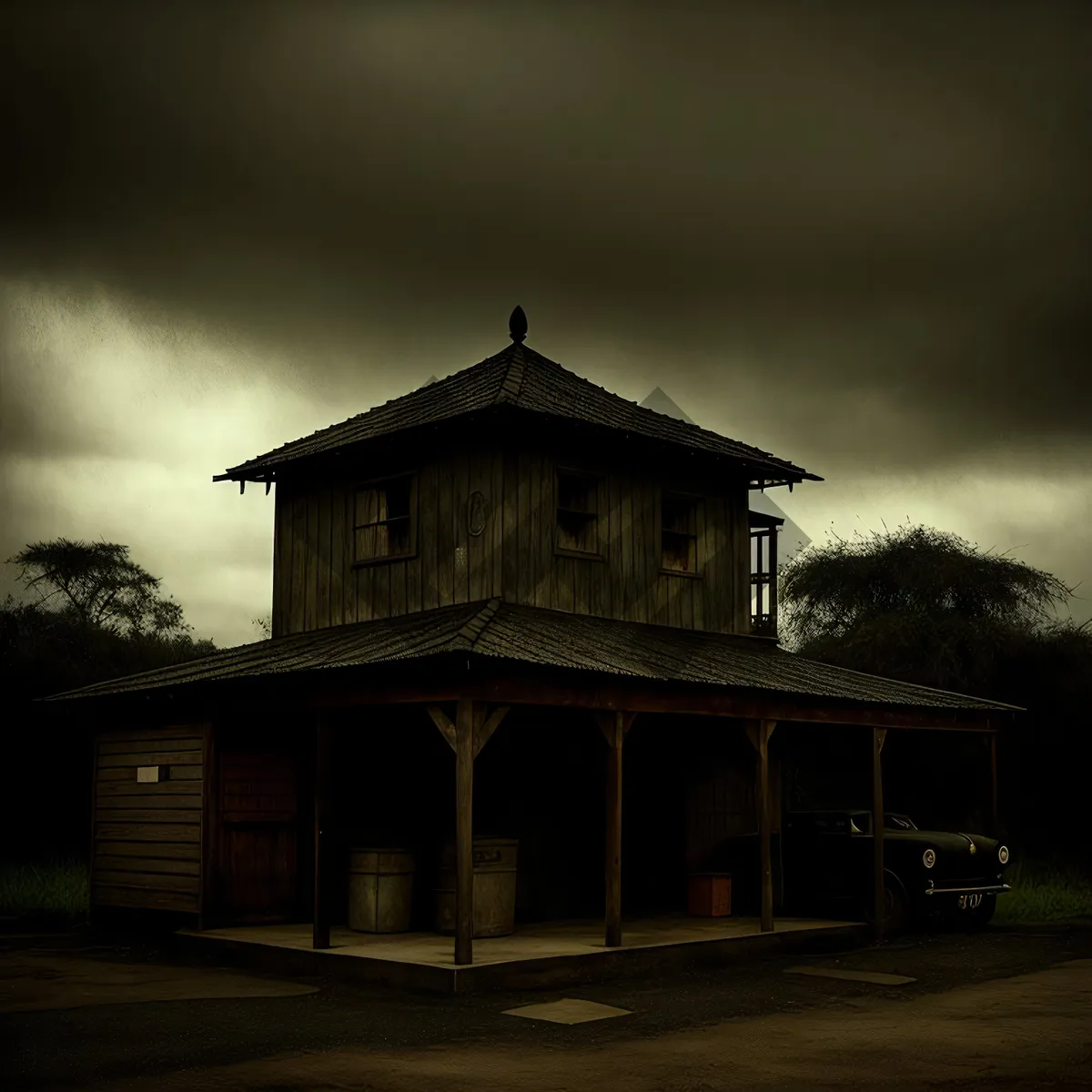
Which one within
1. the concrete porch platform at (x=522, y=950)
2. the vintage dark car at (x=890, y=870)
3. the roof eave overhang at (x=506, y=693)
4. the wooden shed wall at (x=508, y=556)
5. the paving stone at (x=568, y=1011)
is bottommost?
the paving stone at (x=568, y=1011)

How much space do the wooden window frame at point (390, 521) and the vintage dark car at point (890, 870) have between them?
6.26m

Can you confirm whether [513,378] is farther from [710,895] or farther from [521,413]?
[710,895]

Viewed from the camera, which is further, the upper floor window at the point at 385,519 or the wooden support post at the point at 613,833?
the upper floor window at the point at 385,519

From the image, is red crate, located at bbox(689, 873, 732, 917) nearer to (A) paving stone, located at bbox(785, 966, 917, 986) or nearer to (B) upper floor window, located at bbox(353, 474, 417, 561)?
(A) paving stone, located at bbox(785, 966, 917, 986)

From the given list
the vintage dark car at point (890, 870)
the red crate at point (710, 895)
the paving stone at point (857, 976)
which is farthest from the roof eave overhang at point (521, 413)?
the paving stone at point (857, 976)

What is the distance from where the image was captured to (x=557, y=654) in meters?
13.9

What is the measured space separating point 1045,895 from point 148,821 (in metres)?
13.8

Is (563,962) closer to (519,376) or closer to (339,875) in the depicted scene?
(339,875)

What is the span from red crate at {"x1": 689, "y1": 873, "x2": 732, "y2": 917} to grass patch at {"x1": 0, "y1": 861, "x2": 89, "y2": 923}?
8.63 metres

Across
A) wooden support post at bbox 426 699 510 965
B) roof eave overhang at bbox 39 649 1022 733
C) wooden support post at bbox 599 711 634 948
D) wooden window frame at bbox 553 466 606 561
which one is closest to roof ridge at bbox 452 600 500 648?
roof eave overhang at bbox 39 649 1022 733

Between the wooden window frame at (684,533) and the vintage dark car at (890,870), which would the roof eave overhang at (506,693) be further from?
the wooden window frame at (684,533)

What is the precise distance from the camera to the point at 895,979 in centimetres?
1358

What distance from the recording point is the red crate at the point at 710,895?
1817cm

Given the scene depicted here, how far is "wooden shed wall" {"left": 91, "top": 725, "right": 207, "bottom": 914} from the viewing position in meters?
16.8
